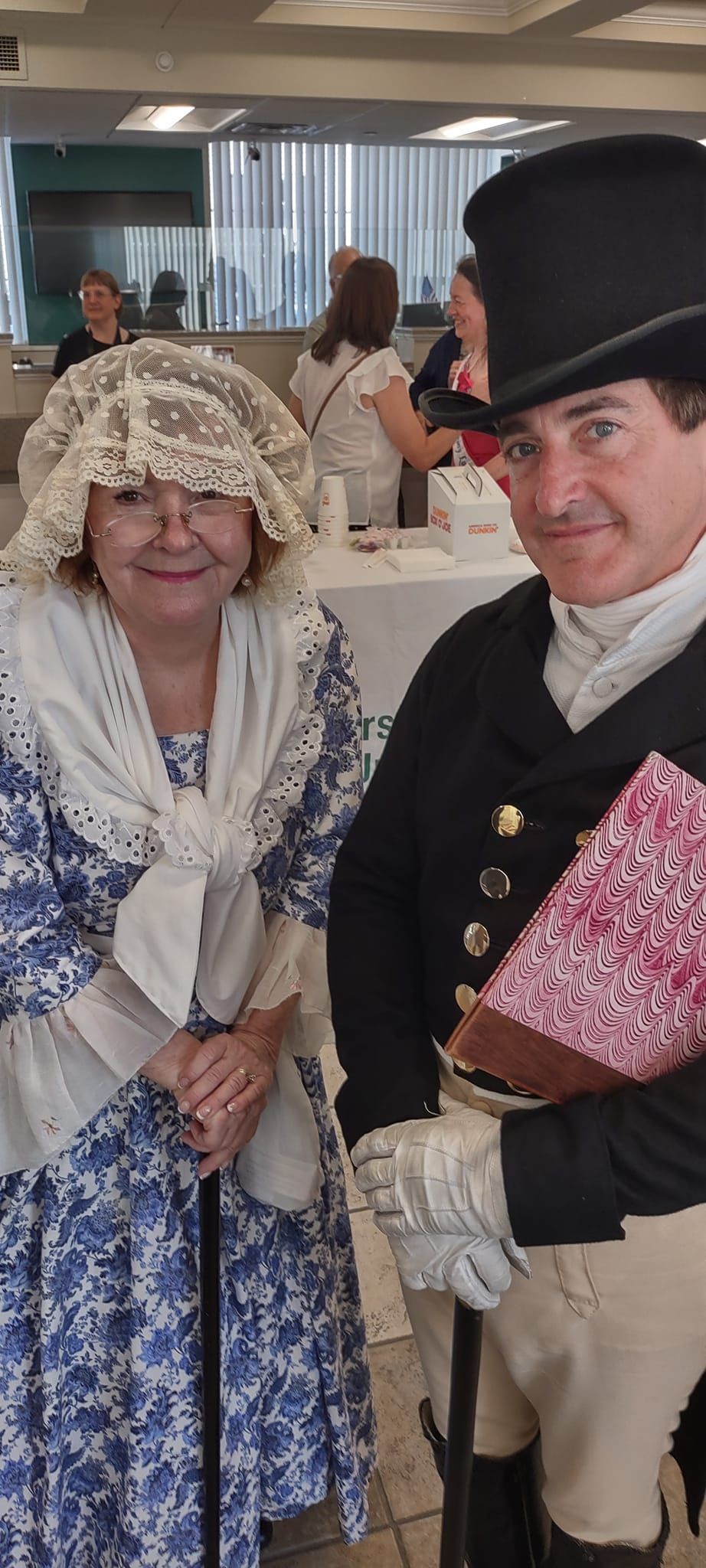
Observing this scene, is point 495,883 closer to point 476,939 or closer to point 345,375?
point 476,939

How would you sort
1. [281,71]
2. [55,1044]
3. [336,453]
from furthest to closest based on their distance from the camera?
1. [281,71]
2. [336,453]
3. [55,1044]

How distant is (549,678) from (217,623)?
0.55 m

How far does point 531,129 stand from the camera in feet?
41.7

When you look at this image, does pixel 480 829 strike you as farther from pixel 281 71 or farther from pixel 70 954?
pixel 281 71

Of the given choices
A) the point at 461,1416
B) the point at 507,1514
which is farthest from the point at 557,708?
the point at 507,1514

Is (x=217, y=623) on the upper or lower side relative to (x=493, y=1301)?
upper

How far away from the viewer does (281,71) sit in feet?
31.0

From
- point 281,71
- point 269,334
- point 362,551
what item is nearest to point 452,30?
point 281,71

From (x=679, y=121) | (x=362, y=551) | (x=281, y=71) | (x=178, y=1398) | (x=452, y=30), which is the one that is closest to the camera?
(x=178, y=1398)

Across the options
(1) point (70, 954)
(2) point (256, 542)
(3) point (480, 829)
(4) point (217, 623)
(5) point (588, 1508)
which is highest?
(2) point (256, 542)

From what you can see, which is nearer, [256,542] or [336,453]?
[256,542]

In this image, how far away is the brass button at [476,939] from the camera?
1.08 m

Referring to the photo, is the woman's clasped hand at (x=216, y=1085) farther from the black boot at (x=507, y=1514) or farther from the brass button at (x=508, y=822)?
the brass button at (x=508, y=822)

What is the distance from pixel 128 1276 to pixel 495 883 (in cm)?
81
